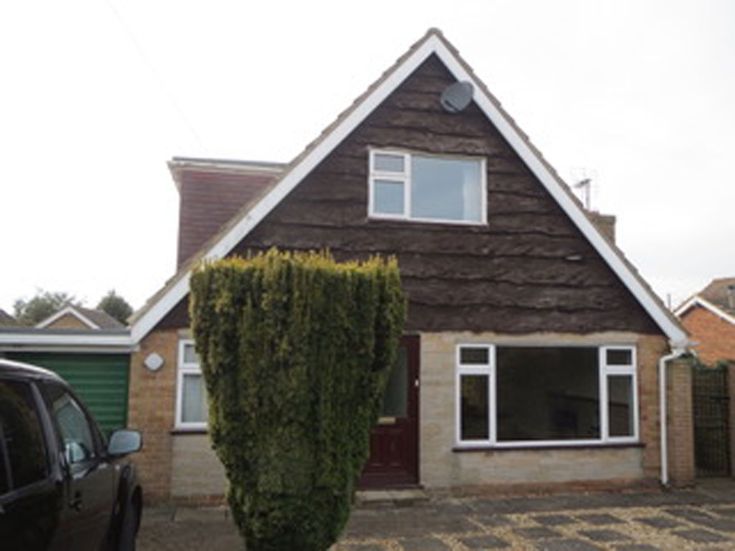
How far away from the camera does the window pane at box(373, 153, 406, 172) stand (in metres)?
8.84

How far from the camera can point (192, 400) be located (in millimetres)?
7887

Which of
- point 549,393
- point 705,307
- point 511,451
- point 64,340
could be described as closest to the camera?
point 64,340

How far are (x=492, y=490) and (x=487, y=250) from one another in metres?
3.43

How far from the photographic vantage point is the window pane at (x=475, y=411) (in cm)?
866

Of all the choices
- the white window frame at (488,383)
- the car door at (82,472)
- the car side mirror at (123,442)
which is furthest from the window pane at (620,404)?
the car door at (82,472)

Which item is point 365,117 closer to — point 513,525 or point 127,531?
point 513,525

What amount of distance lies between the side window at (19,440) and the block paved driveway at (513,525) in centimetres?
337

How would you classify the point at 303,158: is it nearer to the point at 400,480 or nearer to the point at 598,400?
the point at 400,480

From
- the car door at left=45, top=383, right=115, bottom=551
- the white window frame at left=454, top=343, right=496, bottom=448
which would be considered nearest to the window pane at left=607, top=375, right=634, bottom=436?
the white window frame at left=454, top=343, right=496, bottom=448

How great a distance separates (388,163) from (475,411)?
12.5 feet

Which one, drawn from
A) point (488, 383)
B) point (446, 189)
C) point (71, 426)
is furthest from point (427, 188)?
point (71, 426)

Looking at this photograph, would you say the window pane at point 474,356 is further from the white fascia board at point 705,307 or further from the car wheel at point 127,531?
the white fascia board at point 705,307

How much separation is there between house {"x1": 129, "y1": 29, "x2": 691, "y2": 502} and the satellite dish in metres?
0.02

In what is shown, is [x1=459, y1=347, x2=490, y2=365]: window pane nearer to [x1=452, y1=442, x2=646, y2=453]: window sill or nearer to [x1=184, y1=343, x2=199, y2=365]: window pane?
[x1=452, y1=442, x2=646, y2=453]: window sill
